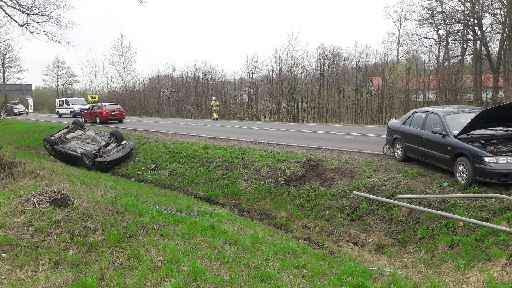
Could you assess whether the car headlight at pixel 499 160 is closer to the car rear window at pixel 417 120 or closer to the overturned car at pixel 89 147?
the car rear window at pixel 417 120

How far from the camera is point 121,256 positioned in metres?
7.36

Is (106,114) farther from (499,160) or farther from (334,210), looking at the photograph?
(499,160)

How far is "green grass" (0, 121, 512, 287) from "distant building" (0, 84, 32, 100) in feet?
201

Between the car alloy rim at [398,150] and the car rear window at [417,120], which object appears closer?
the car rear window at [417,120]

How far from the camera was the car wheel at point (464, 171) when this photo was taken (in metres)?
9.65

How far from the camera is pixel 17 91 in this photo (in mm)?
71750

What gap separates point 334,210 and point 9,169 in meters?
8.42

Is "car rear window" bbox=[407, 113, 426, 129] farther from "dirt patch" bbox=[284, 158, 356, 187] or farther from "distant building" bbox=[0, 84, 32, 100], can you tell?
"distant building" bbox=[0, 84, 32, 100]

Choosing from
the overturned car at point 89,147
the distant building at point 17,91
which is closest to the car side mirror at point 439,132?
the overturned car at point 89,147

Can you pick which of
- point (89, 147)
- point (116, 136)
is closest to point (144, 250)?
point (89, 147)

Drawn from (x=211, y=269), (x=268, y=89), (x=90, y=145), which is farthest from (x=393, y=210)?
(x=268, y=89)

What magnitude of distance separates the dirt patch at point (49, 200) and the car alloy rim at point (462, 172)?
7676 millimetres

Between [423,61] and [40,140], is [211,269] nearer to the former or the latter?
[40,140]

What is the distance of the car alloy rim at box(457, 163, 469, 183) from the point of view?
9856 millimetres
